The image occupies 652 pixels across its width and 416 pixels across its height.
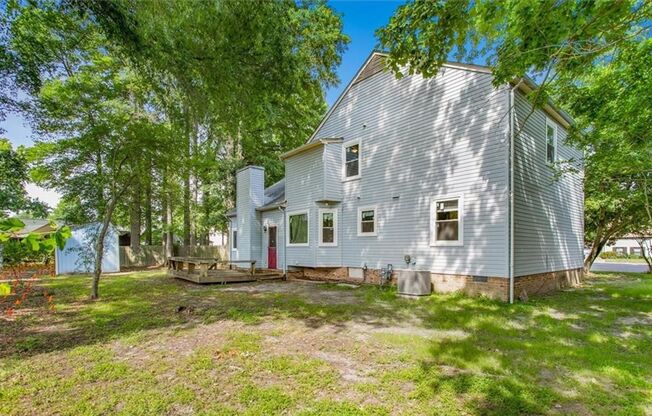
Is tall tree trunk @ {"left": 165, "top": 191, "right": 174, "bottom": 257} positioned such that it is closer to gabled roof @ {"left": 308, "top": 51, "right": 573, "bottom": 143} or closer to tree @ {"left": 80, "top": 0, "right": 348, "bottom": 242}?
gabled roof @ {"left": 308, "top": 51, "right": 573, "bottom": 143}

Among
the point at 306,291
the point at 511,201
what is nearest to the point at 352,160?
the point at 306,291

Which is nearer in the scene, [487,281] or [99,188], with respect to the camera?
[487,281]

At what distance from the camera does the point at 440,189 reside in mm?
9969

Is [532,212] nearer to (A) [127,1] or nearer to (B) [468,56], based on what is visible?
(B) [468,56]

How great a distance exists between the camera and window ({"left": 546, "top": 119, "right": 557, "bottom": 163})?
1075 cm

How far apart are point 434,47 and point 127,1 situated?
4.77 metres

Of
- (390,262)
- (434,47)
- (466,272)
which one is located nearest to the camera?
(434,47)

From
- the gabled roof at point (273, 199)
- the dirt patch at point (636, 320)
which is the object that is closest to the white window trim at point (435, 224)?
the dirt patch at point (636, 320)

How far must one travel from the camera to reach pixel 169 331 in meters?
6.08

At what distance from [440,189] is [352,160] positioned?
3.96 metres

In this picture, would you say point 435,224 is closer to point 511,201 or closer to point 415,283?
point 415,283

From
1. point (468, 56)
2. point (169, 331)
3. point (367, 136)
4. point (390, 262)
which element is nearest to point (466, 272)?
point (390, 262)

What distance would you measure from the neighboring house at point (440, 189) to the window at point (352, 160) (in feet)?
0.13

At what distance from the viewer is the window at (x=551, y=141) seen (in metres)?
10.8
